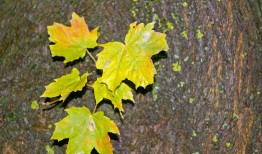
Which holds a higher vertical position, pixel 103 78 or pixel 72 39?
pixel 72 39

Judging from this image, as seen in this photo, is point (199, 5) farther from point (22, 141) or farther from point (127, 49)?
point (22, 141)

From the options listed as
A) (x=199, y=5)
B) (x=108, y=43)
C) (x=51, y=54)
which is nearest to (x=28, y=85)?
(x=51, y=54)

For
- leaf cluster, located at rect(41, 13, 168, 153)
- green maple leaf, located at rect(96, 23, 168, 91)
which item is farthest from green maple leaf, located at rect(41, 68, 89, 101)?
green maple leaf, located at rect(96, 23, 168, 91)

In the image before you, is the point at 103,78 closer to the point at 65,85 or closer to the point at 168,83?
the point at 65,85

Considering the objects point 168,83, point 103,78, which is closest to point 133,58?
point 103,78

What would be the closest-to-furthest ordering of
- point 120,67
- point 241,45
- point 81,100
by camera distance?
point 120,67 → point 81,100 → point 241,45

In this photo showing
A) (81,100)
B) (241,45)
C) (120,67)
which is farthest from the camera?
(241,45)

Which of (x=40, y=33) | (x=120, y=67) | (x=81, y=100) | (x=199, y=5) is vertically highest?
(x=199, y=5)
